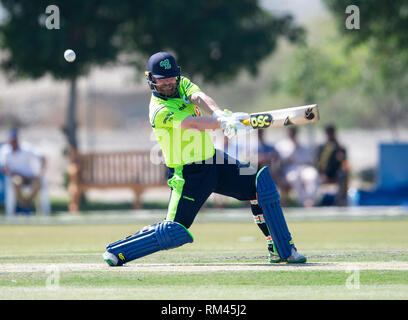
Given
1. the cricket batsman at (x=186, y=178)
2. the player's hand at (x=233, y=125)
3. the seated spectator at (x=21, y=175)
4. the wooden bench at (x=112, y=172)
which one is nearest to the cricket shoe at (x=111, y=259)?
the cricket batsman at (x=186, y=178)

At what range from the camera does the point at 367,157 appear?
47719 millimetres

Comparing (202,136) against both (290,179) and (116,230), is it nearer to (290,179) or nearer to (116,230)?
(116,230)

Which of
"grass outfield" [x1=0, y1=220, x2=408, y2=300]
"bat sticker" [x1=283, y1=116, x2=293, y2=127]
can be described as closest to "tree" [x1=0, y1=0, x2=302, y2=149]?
"grass outfield" [x1=0, y1=220, x2=408, y2=300]

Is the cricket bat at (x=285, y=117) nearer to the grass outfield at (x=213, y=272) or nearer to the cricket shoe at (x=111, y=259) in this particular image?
the grass outfield at (x=213, y=272)

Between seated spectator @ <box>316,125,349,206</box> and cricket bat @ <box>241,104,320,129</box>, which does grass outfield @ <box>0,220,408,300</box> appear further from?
seated spectator @ <box>316,125,349,206</box>

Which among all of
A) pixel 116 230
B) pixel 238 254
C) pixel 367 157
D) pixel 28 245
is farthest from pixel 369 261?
pixel 367 157

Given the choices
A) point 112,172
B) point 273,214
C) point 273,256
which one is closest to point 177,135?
point 273,214

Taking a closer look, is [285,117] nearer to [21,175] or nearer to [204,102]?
[204,102]

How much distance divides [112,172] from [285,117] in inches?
544

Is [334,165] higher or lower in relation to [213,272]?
higher

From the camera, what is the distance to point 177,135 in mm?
7996

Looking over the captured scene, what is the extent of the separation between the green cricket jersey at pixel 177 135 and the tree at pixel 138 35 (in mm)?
14121

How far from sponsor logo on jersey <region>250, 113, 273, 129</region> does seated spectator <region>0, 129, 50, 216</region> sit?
497 inches

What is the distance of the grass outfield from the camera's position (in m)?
6.50
